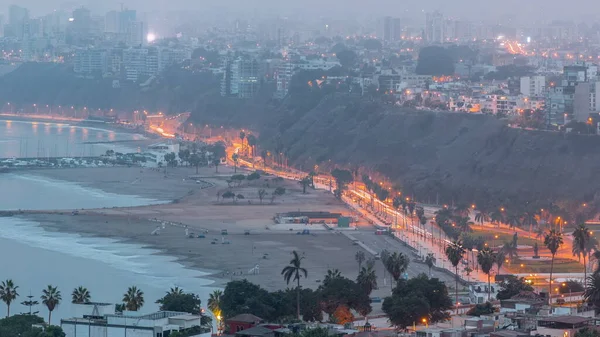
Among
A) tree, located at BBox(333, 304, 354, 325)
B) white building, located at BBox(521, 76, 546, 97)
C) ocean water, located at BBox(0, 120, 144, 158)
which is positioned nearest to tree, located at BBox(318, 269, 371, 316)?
tree, located at BBox(333, 304, 354, 325)

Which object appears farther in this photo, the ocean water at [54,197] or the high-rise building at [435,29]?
the high-rise building at [435,29]

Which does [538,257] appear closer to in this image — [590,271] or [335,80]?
[590,271]

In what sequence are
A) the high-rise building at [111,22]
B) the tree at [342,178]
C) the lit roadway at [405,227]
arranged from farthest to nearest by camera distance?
the high-rise building at [111,22] → the tree at [342,178] → the lit roadway at [405,227]

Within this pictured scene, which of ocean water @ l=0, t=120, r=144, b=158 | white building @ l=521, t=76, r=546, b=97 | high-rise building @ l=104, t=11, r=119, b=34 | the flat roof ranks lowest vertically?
the flat roof

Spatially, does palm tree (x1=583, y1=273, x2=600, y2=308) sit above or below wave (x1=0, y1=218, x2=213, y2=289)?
above

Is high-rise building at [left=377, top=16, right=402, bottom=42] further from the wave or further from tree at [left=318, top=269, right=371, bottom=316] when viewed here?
tree at [left=318, top=269, right=371, bottom=316]

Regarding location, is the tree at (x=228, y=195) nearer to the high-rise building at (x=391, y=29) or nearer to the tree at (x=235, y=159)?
the tree at (x=235, y=159)

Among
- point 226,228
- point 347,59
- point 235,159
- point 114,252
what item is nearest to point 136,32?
point 347,59

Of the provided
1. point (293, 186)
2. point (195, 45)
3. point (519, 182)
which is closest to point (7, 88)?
point (195, 45)

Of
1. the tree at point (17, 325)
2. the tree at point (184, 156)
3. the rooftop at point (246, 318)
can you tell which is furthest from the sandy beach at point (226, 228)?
the tree at point (17, 325)
